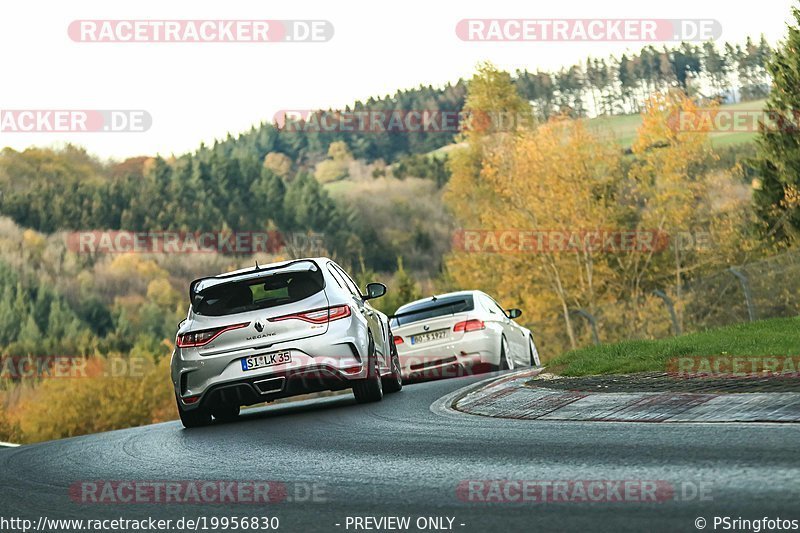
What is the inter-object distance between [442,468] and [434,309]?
1344cm

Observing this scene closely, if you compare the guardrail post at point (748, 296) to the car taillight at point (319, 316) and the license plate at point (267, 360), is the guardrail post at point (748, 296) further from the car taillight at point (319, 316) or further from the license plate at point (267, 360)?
the license plate at point (267, 360)

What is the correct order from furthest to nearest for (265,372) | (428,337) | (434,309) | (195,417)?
1. (434,309)
2. (428,337)
3. (195,417)
4. (265,372)

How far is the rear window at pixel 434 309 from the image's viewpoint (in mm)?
21031

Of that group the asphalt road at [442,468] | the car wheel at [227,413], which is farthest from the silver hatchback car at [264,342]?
the asphalt road at [442,468]

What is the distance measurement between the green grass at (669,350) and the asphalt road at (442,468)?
2.71 m

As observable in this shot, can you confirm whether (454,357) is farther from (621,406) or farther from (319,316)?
(621,406)

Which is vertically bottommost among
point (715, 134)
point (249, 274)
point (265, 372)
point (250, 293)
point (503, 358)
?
point (503, 358)

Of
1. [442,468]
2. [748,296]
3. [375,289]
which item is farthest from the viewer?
[748,296]

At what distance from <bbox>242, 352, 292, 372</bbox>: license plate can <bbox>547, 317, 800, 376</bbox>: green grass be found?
128 inches

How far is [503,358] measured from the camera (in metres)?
21.4

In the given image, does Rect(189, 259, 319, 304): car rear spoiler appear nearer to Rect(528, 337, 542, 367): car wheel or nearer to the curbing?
the curbing

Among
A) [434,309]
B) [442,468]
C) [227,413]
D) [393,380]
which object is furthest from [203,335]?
[434,309]

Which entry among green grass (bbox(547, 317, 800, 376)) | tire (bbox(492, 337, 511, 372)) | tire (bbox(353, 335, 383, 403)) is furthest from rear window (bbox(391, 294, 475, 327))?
tire (bbox(353, 335, 383, 403))

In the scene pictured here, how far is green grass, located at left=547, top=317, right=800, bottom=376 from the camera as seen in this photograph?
13602 mm
